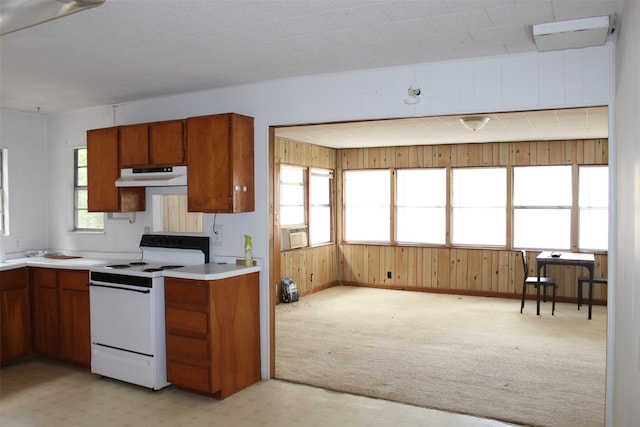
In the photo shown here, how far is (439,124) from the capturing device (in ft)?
20.4

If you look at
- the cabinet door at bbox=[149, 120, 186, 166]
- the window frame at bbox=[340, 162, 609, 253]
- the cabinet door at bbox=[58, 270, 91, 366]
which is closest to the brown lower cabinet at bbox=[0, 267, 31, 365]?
the cabinet door at bbox=[58, 270, 91, 366]

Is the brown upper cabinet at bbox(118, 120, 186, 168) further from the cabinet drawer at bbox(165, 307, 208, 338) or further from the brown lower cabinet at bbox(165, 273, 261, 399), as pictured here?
the cabinet drawer at bbox(165, 307, 208, 338)

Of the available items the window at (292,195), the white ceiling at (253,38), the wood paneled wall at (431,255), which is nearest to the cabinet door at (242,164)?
the white ceiling at (253,38)

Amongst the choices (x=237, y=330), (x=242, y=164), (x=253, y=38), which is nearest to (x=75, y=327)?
(x=237, y=330)

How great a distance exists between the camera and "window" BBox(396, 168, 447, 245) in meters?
8.48

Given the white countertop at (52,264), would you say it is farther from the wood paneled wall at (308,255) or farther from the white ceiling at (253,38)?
the wood paneled wall at (308,255)

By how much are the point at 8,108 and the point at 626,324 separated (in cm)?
576

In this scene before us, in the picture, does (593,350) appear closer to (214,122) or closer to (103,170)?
(214,122)

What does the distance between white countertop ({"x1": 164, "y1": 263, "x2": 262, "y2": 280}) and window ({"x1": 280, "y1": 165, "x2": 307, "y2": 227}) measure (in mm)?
3397

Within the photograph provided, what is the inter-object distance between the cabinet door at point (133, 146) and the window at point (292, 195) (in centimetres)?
303

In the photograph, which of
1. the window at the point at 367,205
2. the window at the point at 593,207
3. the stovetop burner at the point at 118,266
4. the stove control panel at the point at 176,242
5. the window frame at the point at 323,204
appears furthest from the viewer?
the window at the point at 367,205

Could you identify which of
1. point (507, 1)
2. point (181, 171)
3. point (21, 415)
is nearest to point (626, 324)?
point (507, 1)

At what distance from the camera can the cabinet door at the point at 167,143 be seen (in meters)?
4.37

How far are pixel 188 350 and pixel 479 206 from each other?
18.8 ft
